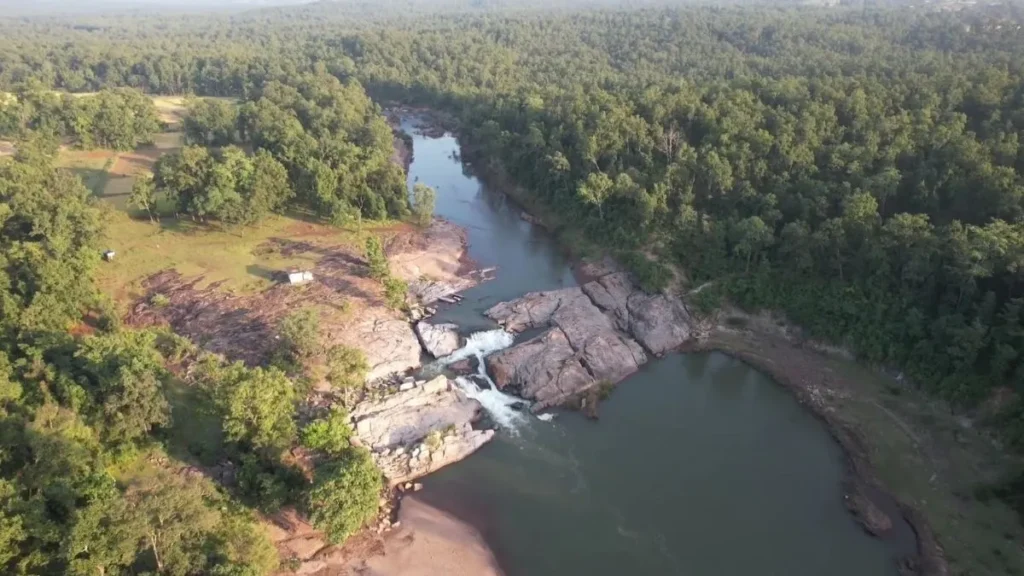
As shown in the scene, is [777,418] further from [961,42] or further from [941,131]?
[961,42]

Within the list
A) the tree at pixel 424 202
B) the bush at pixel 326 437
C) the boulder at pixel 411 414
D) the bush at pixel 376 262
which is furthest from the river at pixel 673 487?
the tree at pixel 424 202

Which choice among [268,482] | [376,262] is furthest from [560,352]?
[268,482]

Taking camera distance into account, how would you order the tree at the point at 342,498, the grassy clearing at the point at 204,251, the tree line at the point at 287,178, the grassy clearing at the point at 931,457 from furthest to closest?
the tree line at the point at 287,178, the grassy clearing at the point at 204,251, the grassy clearing at the point at 931,457, the tree at the point at 342,498

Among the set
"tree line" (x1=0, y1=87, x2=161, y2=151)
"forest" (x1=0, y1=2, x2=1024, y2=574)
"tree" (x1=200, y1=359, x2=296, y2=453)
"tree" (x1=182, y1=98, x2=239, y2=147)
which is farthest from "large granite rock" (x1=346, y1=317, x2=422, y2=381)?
"tree line" (x1=0, y1=87, x2=161, y2=151)

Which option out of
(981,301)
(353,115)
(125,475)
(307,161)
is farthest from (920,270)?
(353,115)

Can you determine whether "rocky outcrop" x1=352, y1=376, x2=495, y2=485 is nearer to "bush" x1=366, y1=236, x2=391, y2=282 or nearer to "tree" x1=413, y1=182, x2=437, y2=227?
"bush" x1=366, y1=236, x2=391, y2=282

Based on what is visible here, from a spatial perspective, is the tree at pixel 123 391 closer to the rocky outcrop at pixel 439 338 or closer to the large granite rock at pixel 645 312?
the rocky outcrop at pixel 439 338
